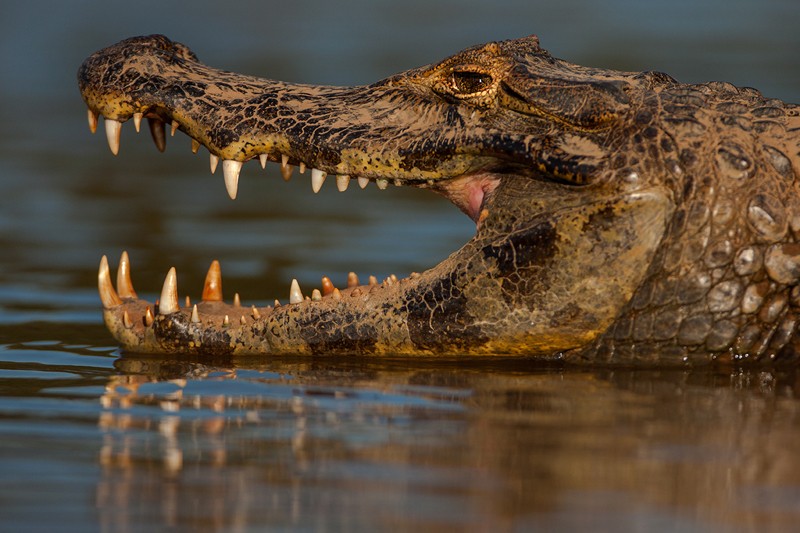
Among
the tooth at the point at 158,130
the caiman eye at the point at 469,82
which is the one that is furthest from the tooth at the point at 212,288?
the caiman eye at the point at 469,82

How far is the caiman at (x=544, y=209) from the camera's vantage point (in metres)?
4.80

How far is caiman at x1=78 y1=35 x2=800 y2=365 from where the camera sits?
4797 mm

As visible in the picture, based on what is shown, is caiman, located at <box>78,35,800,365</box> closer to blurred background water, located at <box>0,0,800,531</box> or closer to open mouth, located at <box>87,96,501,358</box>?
open mouth, located at <box>87,96,501,358</box>

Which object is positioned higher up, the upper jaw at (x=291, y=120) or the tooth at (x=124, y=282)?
the upper jaw at (x=291, y=120)

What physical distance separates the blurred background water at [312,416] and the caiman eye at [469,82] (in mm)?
1013

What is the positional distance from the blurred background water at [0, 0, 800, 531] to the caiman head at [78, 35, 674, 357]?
145 millimetres

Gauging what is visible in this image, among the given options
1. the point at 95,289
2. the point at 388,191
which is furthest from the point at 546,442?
the point at 388,191

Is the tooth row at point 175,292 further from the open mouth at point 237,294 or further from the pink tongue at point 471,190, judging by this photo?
the pink tongue at point 471,190

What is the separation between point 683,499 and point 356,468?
31.1 inches

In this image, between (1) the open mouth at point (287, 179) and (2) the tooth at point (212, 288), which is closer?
(1) the open mouth at point (287, 179)

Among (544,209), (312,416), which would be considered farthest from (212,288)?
(312,416)

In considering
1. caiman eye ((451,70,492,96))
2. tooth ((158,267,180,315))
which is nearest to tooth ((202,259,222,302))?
tooth ((158,267,180,315))

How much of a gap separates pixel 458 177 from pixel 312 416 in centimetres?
142

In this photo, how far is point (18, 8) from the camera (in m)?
15.6
